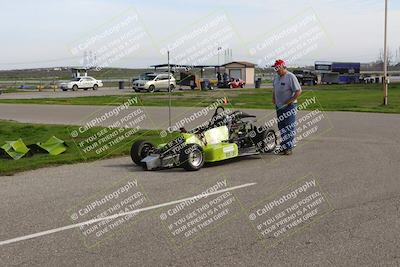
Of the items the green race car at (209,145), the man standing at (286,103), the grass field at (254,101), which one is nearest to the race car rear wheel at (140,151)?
the green race car at (209,145)

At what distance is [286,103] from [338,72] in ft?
207

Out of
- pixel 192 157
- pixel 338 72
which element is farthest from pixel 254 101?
pixel 338 72

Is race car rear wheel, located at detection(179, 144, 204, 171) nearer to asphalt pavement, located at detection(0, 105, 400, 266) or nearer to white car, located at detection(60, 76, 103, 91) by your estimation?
asphalt pavement, located at detection(0, 105, 400, 266)

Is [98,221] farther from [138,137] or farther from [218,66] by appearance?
[218,66]

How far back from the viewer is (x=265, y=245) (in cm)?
554

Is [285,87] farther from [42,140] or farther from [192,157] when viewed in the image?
[42,140]

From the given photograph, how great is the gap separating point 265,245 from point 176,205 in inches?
75.3

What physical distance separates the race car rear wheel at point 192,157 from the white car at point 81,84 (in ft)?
160

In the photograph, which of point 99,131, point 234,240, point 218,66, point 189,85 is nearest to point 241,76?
point 218,66

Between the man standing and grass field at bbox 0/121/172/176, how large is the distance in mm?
3440

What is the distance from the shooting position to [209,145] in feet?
34.3

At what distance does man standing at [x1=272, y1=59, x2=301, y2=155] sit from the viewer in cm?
1180

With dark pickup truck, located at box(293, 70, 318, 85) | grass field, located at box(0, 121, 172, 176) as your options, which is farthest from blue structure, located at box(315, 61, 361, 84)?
grass field, located at box(0, 121, 172, 176)

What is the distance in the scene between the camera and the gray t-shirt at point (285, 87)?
11844 millimetres
